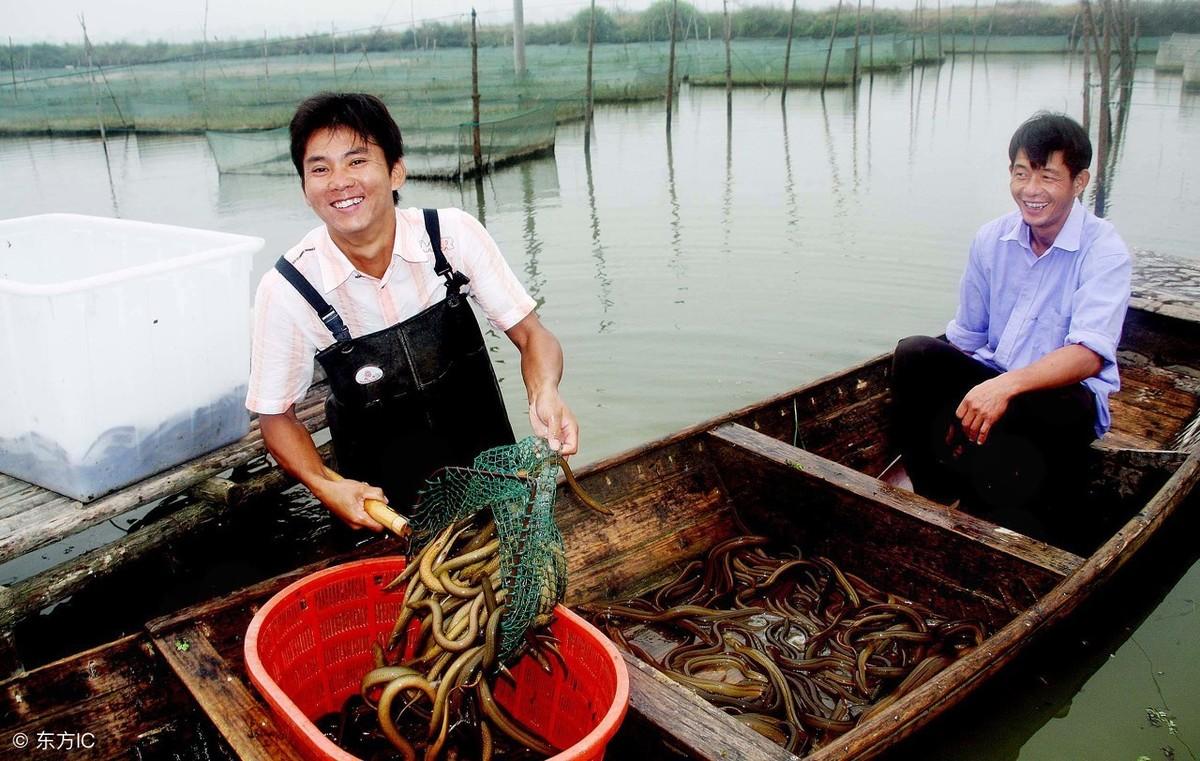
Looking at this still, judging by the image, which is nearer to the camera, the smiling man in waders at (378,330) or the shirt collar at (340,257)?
the smiling man in waders at (378,330)

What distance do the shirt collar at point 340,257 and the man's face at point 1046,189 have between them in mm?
2246

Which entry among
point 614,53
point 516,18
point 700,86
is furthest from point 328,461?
point 614,53

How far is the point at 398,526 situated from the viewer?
235cm

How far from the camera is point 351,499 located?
2.49 meters

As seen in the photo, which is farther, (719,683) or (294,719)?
(719,683)

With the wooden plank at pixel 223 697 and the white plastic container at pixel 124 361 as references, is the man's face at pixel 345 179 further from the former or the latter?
the wooden plank at pixel 223 697

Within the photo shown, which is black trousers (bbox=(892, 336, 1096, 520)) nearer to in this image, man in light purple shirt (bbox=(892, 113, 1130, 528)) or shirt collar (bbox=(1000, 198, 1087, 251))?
man in light purple shirt (bbox=(892, 113, 1130, 528))

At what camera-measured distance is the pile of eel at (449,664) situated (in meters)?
2.15

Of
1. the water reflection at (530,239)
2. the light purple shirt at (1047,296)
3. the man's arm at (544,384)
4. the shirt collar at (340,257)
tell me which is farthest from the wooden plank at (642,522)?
the water reflection at (530,239)

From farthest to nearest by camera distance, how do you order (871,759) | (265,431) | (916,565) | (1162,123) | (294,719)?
(1162,123), (916,565), (265,431), (871,759), (294,719)

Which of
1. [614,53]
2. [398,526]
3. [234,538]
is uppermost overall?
[614,53]

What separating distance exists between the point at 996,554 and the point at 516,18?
2152 centimetres

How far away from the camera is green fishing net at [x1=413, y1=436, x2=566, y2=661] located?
2158mm

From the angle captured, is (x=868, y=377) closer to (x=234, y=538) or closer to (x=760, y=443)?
(x=760, y=443)
